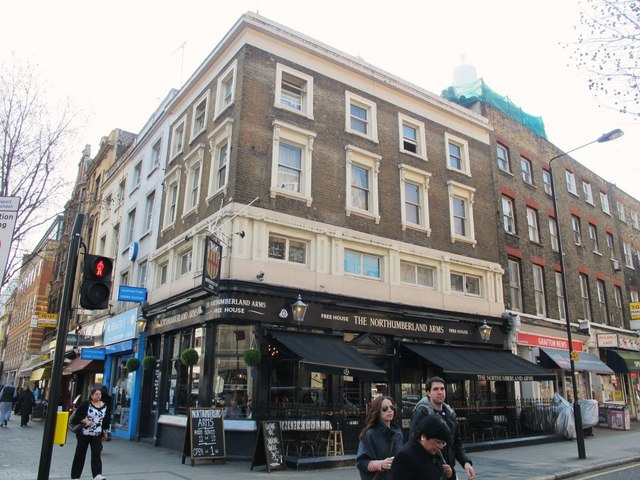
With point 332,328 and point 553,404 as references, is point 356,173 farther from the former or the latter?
point 553,404

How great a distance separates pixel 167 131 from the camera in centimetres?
2269

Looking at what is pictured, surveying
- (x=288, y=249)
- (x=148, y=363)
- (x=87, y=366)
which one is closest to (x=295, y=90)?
(x=288, y=249)

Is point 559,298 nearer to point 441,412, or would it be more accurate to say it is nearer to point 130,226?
point 130,226

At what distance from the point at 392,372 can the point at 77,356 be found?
19.4 metres

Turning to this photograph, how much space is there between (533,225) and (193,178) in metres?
16.3

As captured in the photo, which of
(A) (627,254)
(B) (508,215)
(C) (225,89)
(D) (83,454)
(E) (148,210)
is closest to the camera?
(D) (83,454)

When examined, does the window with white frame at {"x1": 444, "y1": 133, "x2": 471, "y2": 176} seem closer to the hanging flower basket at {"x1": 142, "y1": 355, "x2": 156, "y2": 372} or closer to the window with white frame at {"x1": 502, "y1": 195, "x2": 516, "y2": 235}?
the window with white frame at {"x1": 502, "y1": 195, "x2": 516, "y2": 235}

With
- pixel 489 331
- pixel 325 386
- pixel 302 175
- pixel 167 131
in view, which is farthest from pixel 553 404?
pixel 167 131

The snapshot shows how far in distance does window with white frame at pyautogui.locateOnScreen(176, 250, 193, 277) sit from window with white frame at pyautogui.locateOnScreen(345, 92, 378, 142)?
7.50m

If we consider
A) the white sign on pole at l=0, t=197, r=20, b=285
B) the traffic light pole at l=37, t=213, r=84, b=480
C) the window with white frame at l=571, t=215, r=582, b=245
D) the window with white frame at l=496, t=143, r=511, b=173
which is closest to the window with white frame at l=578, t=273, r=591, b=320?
the window with white frame at l=571, t=215, r=582, b=245

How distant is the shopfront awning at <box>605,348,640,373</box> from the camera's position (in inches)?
1006

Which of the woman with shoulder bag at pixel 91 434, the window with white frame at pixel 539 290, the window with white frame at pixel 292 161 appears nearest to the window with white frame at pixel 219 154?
the window with white frame at pixel 292 161

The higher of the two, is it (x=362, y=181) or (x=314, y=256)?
(x=362, y=181)

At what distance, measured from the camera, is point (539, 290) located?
2383cm
